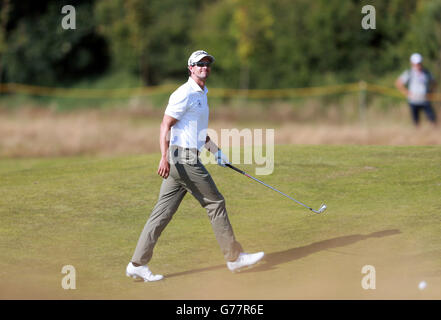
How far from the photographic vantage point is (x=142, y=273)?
7.81 meters

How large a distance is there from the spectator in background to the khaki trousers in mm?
10909

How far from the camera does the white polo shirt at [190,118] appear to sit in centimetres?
770

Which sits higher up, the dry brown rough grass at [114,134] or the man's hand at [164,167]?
the dry brown rough grass at [114,134]

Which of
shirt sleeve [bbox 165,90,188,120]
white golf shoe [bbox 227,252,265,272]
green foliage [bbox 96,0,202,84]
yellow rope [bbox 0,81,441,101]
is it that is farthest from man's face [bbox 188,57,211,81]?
green foliage [bbox 96,0,202,84]

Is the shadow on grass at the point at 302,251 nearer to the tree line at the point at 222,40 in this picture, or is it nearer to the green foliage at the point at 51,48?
the tree line at the point at 222,40

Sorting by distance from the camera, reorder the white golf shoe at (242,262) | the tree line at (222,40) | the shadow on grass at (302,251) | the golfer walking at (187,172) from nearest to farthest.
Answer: the golfer walking at (187,172), the white golf shoe at (242,262), the shadow on grass at (302,251), the tree line at (222,40)

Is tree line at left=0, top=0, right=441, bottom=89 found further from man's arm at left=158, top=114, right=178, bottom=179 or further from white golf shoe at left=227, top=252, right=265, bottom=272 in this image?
man's arm at left=158, top=114, right=178, bottom=179

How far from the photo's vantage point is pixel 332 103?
91.0ft

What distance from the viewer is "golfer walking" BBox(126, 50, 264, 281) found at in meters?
7.70

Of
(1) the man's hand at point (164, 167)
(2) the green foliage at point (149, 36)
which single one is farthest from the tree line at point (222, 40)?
(1) the man's hand at point (164, 167)

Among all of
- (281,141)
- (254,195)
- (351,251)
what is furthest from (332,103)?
(351,251)

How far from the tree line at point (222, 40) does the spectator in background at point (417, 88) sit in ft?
22.7

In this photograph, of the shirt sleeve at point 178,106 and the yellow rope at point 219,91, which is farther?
the yellow rope at point 219,91

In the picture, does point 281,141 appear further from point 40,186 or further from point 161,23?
point 161,23
